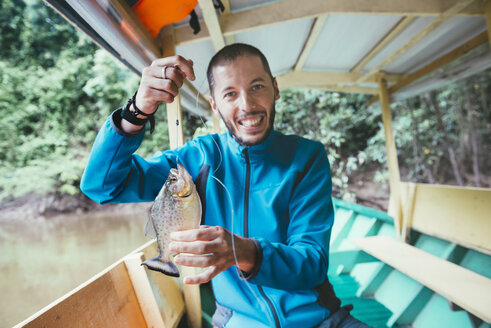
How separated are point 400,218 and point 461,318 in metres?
1.78

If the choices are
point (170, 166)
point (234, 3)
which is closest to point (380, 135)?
point (234, 3)

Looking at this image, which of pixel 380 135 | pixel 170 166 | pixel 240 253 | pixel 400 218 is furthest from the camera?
pixel 380 135

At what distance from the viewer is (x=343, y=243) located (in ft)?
15.2

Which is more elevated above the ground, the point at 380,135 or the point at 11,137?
the point at 11,137

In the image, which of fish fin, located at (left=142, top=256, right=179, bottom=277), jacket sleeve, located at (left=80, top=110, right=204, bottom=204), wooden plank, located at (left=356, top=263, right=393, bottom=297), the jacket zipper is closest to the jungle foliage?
wooden plank, located at (left=356, top=263, right=393, bottom=297)

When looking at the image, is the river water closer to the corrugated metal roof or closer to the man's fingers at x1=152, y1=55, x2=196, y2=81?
the corrugated metal roof

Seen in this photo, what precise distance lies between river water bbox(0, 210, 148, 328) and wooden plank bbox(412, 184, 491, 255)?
929 centimetres

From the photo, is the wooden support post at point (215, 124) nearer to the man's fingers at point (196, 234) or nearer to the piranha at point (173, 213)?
the piranha at point (173, 213)

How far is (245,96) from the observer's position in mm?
1366

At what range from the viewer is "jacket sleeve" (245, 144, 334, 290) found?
3.46 ft

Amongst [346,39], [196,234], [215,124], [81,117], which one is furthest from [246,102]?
[81,117]

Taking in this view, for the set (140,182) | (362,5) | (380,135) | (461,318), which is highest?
(362,5)

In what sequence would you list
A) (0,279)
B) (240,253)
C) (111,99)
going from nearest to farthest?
1. (240,253)
2. (0,279)
3. (111,99)

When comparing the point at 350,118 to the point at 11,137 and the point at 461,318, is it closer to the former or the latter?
the point at 461,318
